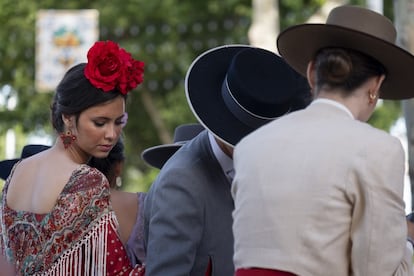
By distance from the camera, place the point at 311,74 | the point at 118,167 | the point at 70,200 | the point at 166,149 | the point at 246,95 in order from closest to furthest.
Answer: the point at 311,74, the point at 246,95, the point at 70,200, the point at 166,149, the point at 118,167

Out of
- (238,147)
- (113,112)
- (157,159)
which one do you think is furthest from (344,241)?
(157,159)

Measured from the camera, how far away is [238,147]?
3.25 m

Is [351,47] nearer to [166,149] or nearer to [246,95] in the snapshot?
[246,95]

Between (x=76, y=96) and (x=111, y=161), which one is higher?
(x=76, y=96)

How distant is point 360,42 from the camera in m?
3.14

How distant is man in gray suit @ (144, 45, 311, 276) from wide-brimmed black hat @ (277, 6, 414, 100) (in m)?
0.26

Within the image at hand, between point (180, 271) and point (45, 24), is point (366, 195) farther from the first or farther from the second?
point (45, 24)

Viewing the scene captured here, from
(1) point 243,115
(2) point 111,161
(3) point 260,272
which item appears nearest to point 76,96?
(1) point 243,115

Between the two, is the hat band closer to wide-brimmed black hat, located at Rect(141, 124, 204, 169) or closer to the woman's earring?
the woman's earring

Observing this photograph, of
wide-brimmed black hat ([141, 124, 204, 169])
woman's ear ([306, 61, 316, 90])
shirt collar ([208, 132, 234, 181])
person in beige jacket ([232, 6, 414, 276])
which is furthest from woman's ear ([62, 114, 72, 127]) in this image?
woman's ear ([306, 61, 316, 90])

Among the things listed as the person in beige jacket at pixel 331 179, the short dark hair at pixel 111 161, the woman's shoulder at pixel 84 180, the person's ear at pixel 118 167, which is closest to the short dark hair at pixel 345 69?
the person in beige jacket at pixel 331 179

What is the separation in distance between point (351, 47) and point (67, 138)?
1.34m

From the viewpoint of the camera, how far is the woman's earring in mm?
4047

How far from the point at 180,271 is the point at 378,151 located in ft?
3.14
